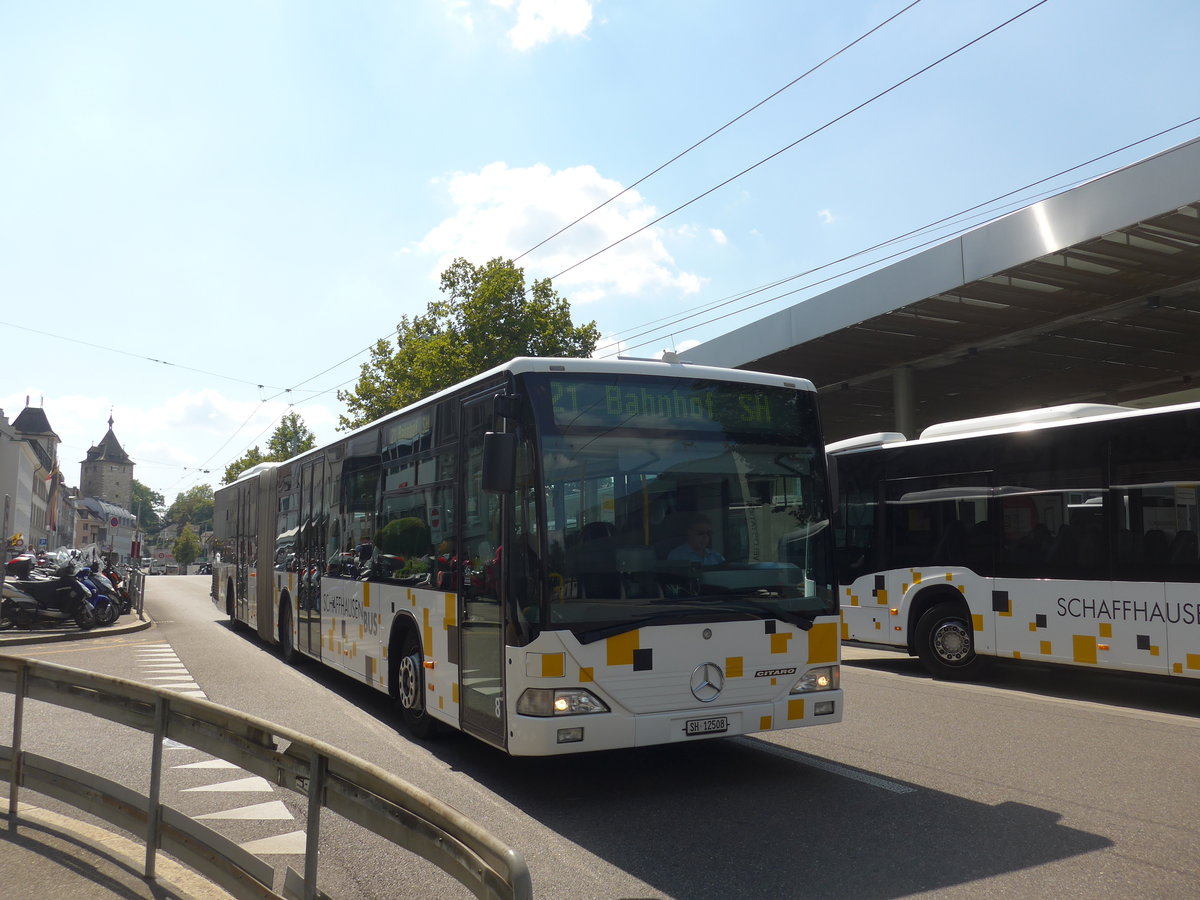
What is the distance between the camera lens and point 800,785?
6906 mm

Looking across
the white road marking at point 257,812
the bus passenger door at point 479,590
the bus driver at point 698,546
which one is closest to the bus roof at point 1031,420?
the bus driver at point 698,546

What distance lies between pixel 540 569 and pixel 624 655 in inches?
28.8

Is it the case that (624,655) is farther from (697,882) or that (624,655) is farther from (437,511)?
(437,511)

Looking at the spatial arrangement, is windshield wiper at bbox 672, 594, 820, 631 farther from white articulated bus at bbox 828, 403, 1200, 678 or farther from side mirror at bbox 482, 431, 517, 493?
white articulated bus at bbox 828, 403, 1200, 678

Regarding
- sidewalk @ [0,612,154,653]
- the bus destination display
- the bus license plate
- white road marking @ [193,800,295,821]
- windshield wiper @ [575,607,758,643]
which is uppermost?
the bus destination display

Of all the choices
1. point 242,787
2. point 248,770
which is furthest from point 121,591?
point 248,770

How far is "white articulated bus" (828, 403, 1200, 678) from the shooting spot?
1009 cm

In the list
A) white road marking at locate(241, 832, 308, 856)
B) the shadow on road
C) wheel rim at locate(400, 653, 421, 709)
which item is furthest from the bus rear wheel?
white road marking at locate(241, 832, 308, 856)

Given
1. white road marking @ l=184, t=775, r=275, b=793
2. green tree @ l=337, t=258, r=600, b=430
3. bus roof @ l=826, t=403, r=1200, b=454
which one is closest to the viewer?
white road marking @ l=184, t=775, r=275, b=793

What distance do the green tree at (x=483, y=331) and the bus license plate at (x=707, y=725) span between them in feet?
110

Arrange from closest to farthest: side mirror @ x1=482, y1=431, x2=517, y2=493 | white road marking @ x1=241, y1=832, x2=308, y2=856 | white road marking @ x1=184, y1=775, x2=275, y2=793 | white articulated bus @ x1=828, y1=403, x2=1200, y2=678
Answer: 1. white road marking @ x1=241, y1=832, x2=308, y2=856
2. side mirror @ x1=482, y1=431, x2=517, y2=493
3. white road marking @ x1=184, y1=775, x2=275, y2=793
4. white articulated bus @ x1=828, y1=403, x2=1200, y2=678

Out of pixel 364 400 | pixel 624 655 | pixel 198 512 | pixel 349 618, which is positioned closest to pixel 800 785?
pixel 624 655

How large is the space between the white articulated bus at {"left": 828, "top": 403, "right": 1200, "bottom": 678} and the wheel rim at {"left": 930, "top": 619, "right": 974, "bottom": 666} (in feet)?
0.05

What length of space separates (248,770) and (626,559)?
2.89 meters
